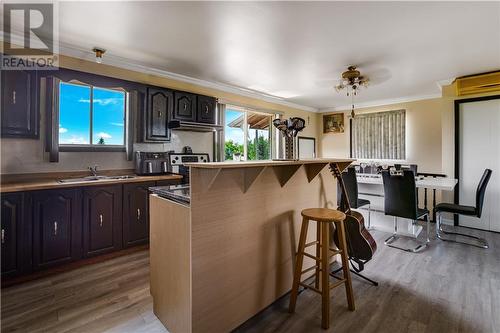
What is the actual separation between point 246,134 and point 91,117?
2844 mm

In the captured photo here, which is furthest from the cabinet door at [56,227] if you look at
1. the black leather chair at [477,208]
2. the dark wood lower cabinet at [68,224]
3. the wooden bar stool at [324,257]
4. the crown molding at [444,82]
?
the crown molding at [444,82]

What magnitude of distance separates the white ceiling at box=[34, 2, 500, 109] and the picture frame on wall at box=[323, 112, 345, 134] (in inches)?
96.5

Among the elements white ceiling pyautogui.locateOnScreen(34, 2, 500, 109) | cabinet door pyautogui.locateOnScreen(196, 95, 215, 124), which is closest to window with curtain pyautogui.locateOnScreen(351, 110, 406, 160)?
white ceiling pyautogui.locateOnScreen(34, 2, 500, 109)

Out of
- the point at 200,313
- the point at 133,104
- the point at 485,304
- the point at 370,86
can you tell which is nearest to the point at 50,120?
the point at 133,104

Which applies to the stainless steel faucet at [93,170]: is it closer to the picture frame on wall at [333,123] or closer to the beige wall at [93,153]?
the beige wall at [93,153]

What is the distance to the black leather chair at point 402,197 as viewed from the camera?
3.13 metres

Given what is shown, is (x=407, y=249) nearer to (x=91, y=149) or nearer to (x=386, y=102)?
(x=386, y=102)

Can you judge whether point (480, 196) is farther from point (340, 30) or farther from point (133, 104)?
point (133, 104)

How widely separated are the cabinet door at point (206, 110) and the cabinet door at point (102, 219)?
1.72m

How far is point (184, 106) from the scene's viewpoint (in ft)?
12.6

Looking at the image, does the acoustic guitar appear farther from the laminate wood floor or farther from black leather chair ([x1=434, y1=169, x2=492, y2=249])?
black leather chair ([x1=434, y1=169, x2=492, y2=249])

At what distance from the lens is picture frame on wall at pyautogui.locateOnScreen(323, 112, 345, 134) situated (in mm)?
6432

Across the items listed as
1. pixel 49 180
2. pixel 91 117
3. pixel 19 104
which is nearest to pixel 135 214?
pixel 49 180

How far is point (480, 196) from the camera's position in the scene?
10.6ft
